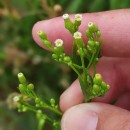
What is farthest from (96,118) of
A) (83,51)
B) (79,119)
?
(83,51)

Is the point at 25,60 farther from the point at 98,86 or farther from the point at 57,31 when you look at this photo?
the point at 98,86

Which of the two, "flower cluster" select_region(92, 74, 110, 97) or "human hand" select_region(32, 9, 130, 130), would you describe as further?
"human hand" select_region(32, 9, 130, 130)

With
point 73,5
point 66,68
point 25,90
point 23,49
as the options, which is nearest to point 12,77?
point 23,49

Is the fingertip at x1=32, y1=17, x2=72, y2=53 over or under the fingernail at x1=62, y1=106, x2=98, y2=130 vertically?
over

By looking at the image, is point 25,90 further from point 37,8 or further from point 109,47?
point 37,8

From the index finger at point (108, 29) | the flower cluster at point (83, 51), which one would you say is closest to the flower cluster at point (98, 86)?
the flower cluster at point (83, 51)

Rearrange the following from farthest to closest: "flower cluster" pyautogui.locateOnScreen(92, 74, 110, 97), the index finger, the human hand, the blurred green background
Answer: the blurred green background → the index finger → the human hand → "flower cluster" pyautogui.locateOnScreen(92, 74, 110, 97)

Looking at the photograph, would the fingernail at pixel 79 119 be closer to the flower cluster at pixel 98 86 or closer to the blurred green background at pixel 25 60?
the flower cluster at pixel 98 86

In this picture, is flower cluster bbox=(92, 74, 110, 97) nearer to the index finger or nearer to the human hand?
the human hand

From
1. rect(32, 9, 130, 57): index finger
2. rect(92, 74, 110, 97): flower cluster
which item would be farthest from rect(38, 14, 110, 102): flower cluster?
rect(32, 9, 130, 57): index finger
